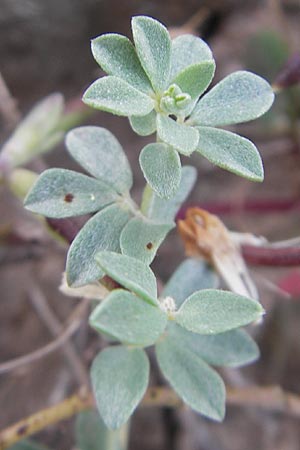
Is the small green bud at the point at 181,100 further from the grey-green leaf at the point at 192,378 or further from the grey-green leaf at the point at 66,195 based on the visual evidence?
the grey-green leaf at the point at 192,378

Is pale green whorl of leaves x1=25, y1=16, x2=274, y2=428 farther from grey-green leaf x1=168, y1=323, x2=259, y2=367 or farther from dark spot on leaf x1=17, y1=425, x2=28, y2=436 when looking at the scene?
dark spot on leaf x1=17, y1=425, x2=28, y2=436

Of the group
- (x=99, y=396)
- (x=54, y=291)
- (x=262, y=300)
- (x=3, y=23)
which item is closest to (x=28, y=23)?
(x=3, y=23)

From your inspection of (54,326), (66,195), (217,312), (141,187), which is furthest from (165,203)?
(141,187)

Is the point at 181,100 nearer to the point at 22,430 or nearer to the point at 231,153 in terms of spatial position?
the point at 231,153

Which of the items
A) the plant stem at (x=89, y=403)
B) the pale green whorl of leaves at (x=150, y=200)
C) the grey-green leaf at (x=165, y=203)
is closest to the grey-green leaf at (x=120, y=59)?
the pale green whorl of leaves at (x=150, y=200)

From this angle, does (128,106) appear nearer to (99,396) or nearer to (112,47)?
A: (112,47)
